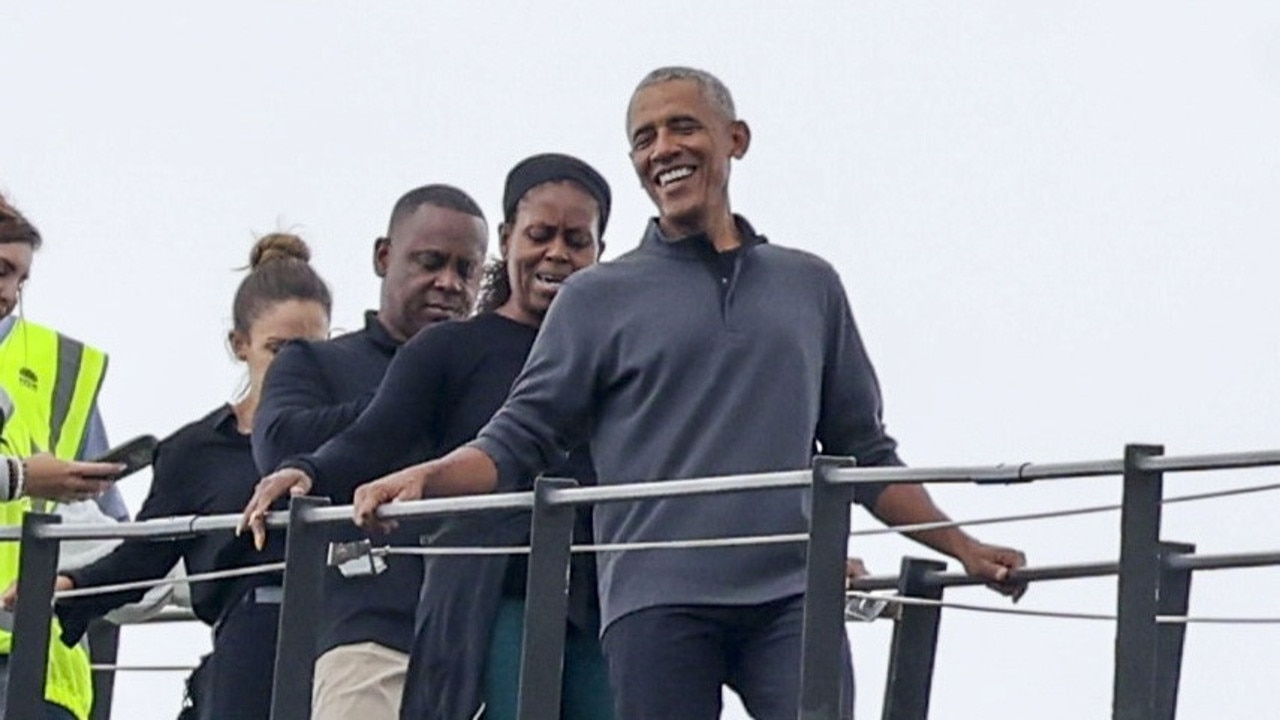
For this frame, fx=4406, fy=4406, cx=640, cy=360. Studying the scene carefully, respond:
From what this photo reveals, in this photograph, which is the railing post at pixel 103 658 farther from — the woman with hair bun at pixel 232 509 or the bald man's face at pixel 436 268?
the bald man's face at pixel 436 268

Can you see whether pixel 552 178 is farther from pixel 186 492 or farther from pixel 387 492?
pixel 186 492

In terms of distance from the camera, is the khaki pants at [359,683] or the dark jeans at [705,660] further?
the khaki pants at [359,683]

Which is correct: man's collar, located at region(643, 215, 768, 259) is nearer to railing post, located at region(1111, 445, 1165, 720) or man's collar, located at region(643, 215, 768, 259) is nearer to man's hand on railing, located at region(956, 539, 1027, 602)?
man's hand on railing, located at region(956, 539, 1027, 602)

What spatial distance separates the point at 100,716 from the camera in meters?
11.9

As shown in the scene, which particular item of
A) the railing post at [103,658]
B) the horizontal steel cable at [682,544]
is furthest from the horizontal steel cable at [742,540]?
the railing post at [103,658]

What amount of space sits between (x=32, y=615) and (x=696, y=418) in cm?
203

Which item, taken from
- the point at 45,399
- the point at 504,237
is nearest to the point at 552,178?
the point at 504,237

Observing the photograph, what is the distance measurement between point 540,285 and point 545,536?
0.87 meters

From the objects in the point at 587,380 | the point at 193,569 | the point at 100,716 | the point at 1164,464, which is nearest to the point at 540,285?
the point at 587,380

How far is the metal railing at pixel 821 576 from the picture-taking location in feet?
25.8

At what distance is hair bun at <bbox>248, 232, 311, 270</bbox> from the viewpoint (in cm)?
1068

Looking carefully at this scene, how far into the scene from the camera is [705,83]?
29.7ft

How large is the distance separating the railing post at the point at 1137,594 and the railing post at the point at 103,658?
4520 mm

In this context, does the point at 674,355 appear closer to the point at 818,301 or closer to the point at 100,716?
the point at 818,301
